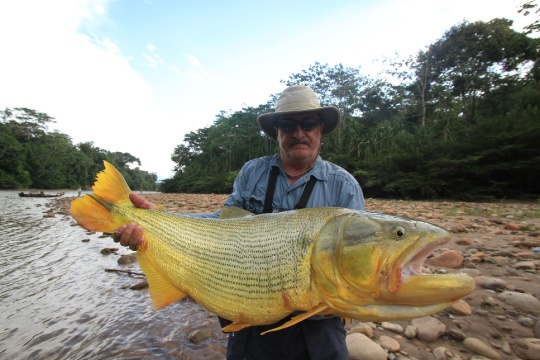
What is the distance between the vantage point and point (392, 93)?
36.3 metres

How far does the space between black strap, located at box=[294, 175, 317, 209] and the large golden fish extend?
1.69 feet

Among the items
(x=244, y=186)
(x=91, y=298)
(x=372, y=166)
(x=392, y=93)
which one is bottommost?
(x=91, y=298)

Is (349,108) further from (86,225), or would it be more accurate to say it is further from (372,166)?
(86,225)

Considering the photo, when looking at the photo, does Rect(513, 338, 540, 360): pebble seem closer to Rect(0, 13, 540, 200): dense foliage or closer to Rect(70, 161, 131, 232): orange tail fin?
Rect(70, 161, 131, 232): orange tail fin

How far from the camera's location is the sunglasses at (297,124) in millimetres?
2865

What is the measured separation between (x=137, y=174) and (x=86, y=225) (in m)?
112

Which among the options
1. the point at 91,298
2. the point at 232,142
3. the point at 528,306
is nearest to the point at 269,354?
the point at 528,306

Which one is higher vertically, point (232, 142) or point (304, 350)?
point (232, 142)

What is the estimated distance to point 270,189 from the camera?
2.76 meters

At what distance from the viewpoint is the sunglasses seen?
9.40ft

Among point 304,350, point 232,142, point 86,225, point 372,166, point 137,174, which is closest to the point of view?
point 304,350

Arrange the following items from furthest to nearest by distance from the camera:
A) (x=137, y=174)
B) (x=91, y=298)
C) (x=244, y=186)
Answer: (x=137, y=174), (x=91, y=298), (x=244, y=186)

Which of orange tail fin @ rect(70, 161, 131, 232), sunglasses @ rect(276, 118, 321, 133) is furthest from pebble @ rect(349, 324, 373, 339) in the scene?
orange tail fin @ rect(70, 161, 131, 232)

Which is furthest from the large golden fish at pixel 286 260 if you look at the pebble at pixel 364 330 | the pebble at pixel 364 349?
the pebble at pixel 364 330
